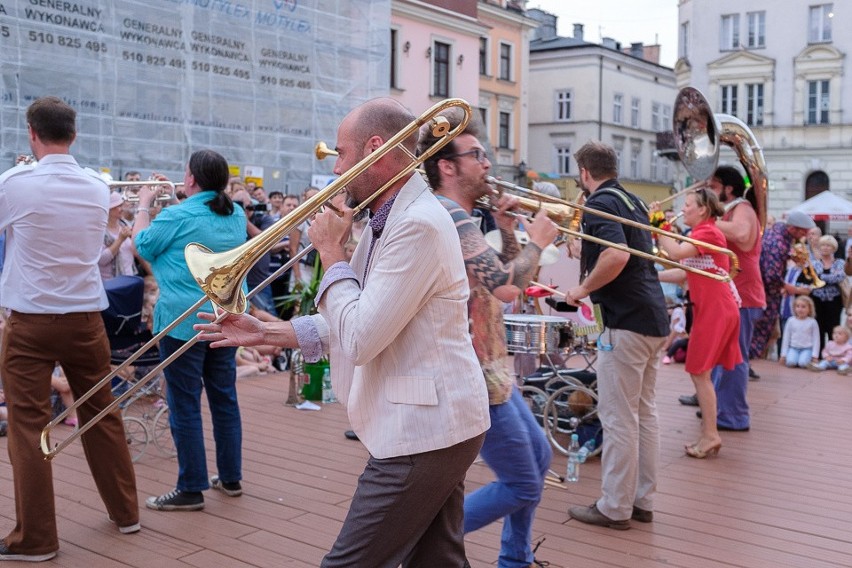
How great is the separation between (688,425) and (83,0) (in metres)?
11.0

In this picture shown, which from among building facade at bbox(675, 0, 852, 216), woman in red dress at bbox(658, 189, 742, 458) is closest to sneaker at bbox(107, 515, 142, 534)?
woman in red dress at bbox(658, 189, 742, 458)

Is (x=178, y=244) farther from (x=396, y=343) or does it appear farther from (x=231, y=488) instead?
(x=396, y=343)

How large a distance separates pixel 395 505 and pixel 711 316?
4487 mm

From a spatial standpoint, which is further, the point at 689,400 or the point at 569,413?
the point at 689,400

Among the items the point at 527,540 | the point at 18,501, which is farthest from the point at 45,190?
the point at 527,540

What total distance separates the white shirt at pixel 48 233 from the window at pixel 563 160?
134 ft

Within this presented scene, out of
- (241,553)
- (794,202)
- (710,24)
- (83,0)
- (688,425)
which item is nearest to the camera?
(241,553)

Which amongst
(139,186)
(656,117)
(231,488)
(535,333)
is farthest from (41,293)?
(656,117)

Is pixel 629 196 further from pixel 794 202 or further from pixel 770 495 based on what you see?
pixel 794 202

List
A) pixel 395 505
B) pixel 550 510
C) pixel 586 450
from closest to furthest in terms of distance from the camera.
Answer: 1. pixel 395 505
2. pixel 550 510
3. pixel 586 450

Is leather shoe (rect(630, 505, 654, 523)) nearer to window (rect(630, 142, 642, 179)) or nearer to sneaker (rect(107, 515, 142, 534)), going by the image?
sneaker (rect(107, 515, 142, 534))

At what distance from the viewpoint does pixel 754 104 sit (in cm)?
3875

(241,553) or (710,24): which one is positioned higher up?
(710,24)

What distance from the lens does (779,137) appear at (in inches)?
1494
